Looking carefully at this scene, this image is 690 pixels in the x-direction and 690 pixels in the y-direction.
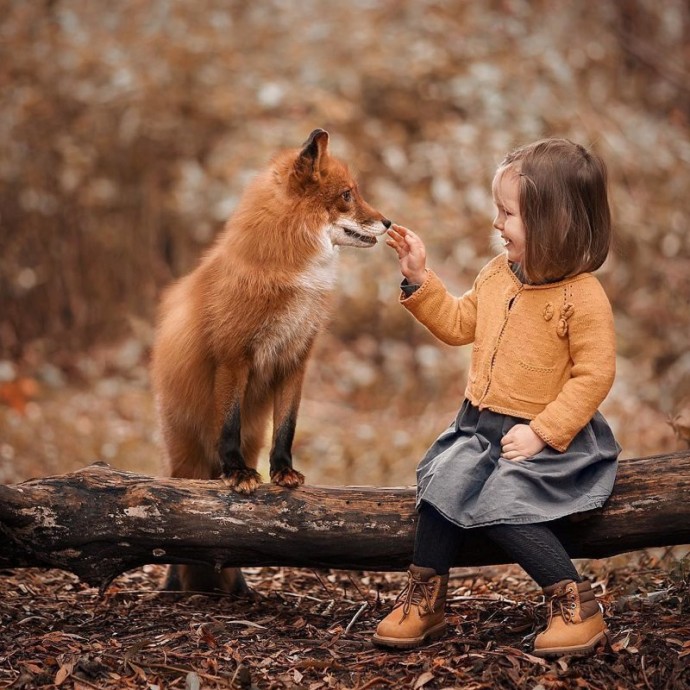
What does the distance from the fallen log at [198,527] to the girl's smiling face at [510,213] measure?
3.08ft

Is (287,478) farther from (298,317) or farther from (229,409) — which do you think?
(298,317)

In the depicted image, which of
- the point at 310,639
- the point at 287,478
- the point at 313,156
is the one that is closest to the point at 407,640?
the point at 310,639

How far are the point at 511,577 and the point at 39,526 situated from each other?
8.00 feet

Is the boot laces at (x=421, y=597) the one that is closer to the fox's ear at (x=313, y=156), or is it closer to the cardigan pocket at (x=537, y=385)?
the cardigan pocket at (x=537, y=385)

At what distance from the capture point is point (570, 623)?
10.3ft

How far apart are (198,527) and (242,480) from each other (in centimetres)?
25

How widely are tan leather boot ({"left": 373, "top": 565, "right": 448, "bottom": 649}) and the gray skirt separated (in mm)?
294

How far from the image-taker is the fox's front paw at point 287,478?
3.74 m

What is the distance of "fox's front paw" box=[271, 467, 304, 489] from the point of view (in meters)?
3.74

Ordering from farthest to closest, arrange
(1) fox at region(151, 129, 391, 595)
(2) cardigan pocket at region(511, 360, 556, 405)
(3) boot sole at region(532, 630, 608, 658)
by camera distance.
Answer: (1) fox at region(151, 129, 391, 595) → (2) cardigan pocket at region(511, 360, 556, 405) → (3) boot sole at region(532, 630, 608, 658)

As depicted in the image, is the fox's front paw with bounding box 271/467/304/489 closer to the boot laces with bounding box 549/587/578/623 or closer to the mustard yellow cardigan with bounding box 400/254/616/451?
the mustard yellow cardigan with bounding box 400/254/616/451

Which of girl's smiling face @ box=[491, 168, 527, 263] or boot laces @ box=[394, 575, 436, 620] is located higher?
girl's smiling face @ box=[491, 168, 527, 263]

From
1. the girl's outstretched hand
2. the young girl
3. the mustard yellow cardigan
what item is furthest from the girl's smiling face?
the girl's outstretched hand

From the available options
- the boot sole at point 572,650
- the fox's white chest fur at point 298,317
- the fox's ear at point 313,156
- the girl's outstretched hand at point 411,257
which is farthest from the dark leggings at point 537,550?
the fox's ear at point 313,156
